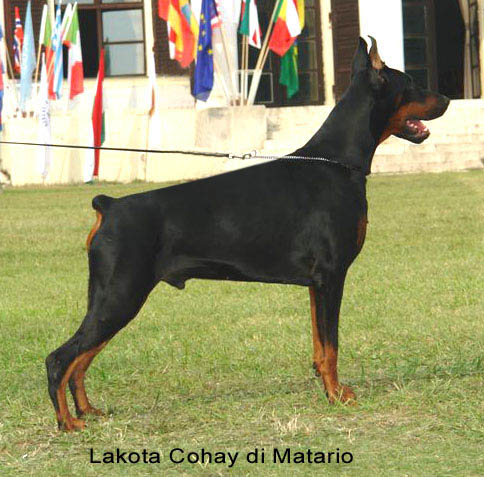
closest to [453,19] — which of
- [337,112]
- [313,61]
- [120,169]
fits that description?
[313,61]

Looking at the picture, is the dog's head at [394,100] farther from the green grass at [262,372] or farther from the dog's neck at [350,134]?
the green grass at [262,372]

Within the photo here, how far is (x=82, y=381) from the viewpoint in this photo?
18.9 ft

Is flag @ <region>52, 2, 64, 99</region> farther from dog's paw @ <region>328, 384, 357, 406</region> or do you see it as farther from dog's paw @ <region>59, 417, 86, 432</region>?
dog's paw @ <region>59, 417, 86, 432</region>

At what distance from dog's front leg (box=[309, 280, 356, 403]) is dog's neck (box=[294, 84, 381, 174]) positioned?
0.62m

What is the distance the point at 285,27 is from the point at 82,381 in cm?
1935

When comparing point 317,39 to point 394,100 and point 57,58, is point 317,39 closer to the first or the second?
point 57,58

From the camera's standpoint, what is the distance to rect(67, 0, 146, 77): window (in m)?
28.0

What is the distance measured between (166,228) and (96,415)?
103 cm

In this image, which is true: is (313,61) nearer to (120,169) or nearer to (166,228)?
(120,169)

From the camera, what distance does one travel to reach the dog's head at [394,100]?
19.8 feet

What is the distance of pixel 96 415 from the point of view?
5.89 metres

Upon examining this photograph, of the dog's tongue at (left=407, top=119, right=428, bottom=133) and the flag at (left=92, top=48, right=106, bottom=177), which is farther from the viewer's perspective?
the flag at (left=92, top=48, right=106, bottom=177)

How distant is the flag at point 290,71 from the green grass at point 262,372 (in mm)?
12265

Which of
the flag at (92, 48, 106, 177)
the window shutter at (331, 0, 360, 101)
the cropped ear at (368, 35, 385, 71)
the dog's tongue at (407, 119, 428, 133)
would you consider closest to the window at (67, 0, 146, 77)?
the flag at (92, 48, 106, 177)
